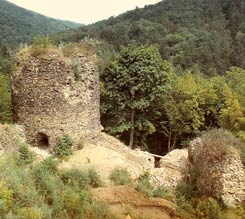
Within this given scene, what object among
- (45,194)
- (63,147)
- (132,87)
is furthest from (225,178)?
(132,87)

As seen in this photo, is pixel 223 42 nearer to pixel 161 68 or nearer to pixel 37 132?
pixel 161 68

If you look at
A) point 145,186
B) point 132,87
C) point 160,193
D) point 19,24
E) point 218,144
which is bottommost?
point 160,193

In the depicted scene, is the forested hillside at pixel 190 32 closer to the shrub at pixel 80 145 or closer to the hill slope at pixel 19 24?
the hill slope at pixel 19 24

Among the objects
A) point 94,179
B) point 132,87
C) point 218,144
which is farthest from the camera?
point 132,87

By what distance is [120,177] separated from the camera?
15000mm

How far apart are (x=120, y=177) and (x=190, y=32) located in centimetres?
7836

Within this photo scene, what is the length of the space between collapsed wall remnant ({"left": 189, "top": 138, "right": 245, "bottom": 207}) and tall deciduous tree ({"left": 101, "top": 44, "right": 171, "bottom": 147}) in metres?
12.1

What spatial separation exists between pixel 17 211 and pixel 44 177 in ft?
7.80

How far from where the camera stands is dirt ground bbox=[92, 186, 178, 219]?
11.9 m

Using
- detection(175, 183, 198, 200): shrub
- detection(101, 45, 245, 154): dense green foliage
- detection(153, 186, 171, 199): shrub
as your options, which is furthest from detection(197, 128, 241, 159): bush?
detection(101, 45, 245, 154): dense green foliage

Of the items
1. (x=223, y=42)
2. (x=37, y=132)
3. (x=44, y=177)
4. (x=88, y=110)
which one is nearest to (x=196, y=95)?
(x=88, y=110)

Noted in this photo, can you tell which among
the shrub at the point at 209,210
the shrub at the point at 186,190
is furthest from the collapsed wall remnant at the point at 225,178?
the shrub at the point at 209,210

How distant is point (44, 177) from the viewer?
11.7m

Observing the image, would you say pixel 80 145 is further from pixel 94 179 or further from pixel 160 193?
pixel 160 193
